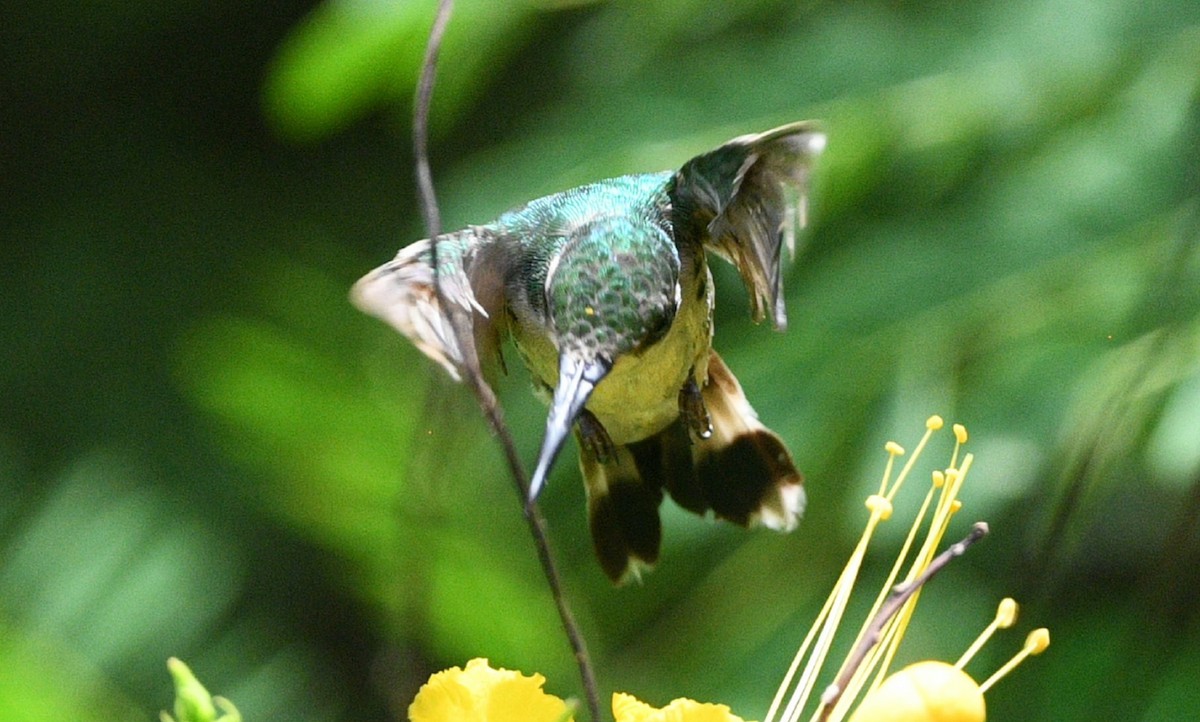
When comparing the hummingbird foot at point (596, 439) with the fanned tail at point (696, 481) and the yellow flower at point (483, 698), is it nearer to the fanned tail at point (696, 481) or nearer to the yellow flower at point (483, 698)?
the fanned tail at point (696, 481)

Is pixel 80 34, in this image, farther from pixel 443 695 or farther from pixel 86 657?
pixel 443 695

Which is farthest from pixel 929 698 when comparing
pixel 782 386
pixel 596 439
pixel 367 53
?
pixel 367 53

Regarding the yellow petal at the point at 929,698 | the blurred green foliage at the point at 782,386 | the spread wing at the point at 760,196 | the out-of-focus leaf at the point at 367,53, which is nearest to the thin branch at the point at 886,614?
the yellow petal at the point at 929,698

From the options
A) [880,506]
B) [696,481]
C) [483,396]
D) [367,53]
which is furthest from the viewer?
[367,53]

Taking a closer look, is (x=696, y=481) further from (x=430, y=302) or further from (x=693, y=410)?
(x=430, y=302)

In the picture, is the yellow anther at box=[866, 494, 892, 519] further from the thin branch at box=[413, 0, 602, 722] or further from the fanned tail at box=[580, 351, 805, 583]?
the thin branch at box=[413, 0, 602, 722]
